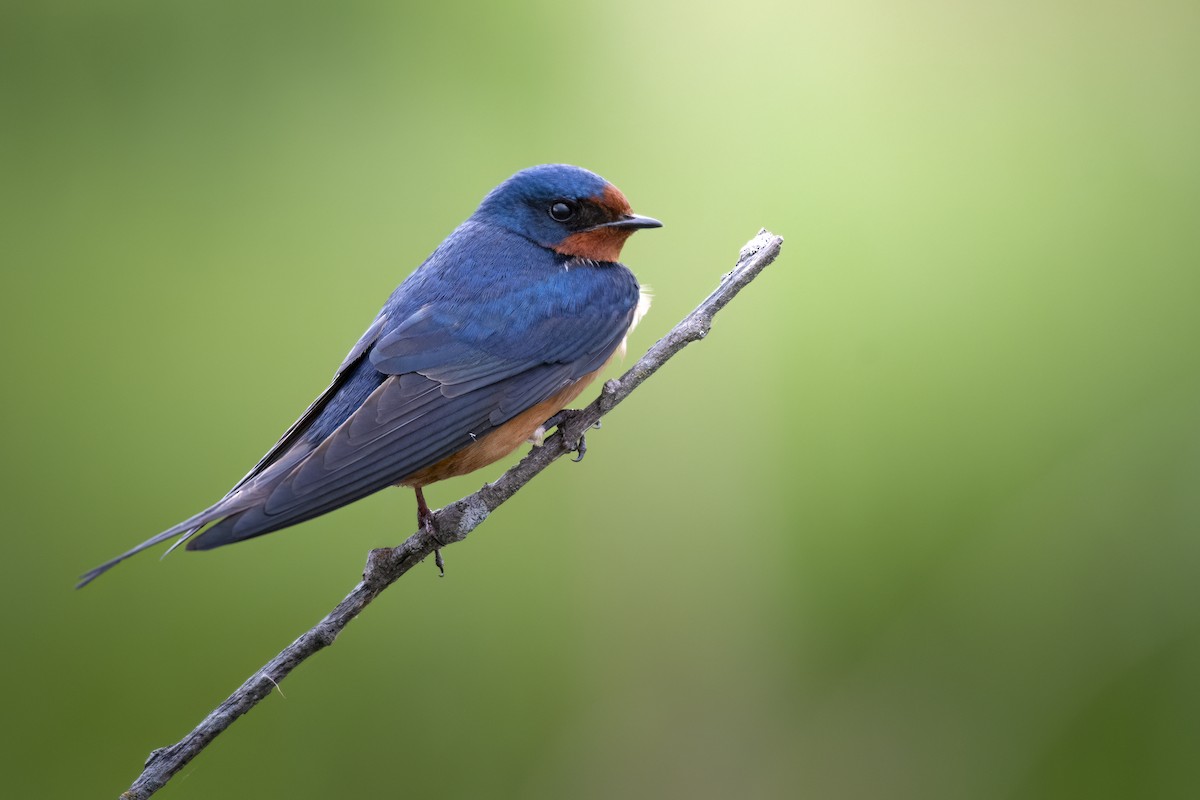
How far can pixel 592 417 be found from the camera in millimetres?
1777

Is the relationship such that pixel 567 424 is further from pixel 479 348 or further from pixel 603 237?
pixel 603 237

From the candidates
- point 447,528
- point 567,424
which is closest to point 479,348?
point 567,424

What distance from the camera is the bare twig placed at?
144 centimetres

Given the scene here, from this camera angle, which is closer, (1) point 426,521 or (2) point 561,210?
(1) point 426,521

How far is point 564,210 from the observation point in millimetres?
2086

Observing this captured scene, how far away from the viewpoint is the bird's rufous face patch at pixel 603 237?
205 centimetres

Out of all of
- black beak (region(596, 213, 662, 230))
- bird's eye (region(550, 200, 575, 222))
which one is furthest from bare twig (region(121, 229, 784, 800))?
bird's eye (region(550, 200, 575, 222))

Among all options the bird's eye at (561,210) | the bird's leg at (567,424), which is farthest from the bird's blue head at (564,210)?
the bird's leg at (567,424)

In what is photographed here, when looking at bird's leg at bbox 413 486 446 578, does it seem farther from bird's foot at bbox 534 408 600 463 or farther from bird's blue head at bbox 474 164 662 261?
bird's blue head at bbox 474 164 662 261

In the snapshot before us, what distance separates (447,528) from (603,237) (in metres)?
0.69

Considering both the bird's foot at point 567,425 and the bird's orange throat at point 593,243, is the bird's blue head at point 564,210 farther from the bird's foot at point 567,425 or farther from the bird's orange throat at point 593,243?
the bird's foot at point 567,425

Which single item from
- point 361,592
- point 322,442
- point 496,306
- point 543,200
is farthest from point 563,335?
point 361,592

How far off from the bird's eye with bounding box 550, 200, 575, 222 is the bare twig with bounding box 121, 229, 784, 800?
0.42 meters

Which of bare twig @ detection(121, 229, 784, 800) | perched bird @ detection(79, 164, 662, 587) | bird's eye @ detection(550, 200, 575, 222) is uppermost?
bird's eye @ detection(550, 200, 575, 222)
